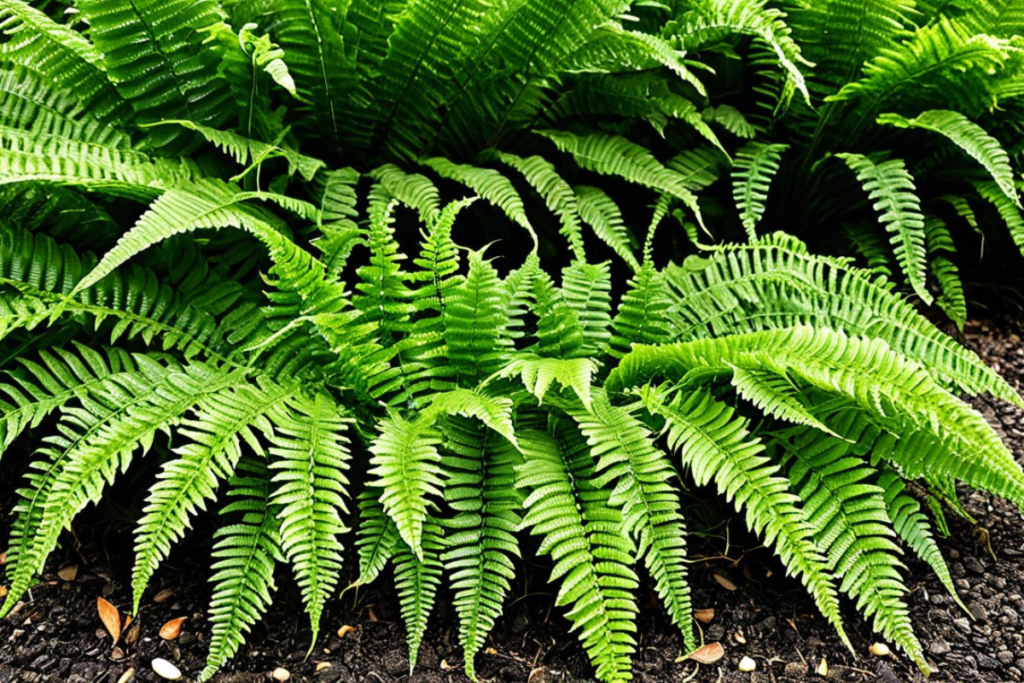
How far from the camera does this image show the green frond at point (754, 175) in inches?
107

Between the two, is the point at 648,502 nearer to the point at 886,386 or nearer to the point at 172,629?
the point at 886,386

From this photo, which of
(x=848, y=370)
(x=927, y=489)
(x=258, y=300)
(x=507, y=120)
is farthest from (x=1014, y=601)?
(x=258, y=300)

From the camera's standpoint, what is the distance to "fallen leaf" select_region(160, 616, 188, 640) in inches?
78.2

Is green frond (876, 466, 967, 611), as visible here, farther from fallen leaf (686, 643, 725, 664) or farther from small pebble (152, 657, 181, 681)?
small pebble (152, 657, 181, 681)

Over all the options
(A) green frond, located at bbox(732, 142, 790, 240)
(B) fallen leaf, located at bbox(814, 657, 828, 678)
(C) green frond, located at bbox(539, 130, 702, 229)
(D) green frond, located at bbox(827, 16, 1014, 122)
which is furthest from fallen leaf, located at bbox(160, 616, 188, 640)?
(D) green frond, located at bbox(827, 16, 1014, 122)

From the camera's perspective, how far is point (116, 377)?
2.00m

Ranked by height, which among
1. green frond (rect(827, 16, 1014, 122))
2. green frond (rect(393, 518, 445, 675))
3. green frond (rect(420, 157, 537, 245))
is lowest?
green frond (rect(393, 518, 445, 675))

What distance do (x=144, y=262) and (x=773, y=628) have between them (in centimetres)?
197

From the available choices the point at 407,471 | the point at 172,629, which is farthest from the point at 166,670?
the point at 407,471

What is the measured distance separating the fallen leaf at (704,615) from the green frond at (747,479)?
318mm

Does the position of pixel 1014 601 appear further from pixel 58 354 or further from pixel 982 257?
pixel 58 354

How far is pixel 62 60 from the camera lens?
88.8 inches

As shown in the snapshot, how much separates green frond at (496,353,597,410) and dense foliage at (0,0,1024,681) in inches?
0.4

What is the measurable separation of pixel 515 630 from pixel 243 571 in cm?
69
